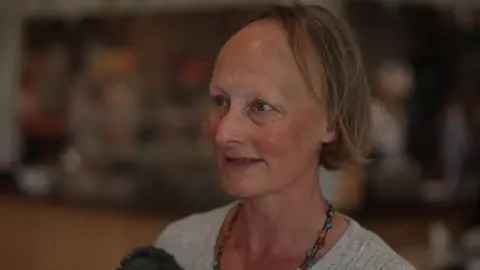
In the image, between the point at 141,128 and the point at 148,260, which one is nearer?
the point at 148,260

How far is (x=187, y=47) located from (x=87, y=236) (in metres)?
0.59

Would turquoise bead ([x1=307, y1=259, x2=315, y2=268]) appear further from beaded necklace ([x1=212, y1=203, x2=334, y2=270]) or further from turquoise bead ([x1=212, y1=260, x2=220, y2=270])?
turquoise bead ([x1=212, y1=260, x2=220, y2=270])

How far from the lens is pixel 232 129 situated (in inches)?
43.7

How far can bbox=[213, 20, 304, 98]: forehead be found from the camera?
3.62 ft

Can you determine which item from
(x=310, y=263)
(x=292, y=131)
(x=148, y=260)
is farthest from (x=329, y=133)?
(x=148, y=260)

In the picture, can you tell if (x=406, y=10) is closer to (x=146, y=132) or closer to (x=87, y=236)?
(x=146, y=132)

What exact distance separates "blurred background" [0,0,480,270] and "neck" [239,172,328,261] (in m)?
1.00

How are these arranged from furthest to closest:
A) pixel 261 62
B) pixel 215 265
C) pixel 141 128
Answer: pixel 141 128, pixel 215 265, pixel 261 62

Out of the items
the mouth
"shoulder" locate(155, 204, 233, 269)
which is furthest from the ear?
"shoulder" locate(155, 204, 233, 269)

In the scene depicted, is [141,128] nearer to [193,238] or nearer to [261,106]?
[193,238]

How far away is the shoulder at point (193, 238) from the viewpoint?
4.14 feet

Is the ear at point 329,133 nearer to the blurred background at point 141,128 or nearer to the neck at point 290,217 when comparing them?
the neck at point 290,217

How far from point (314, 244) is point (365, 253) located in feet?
0.25

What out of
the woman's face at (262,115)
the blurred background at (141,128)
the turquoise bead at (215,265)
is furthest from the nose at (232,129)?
the blurred background at (141,128)
